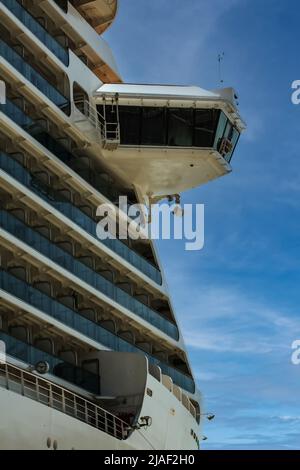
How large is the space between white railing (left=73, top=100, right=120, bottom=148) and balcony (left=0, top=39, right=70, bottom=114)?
0.92 m

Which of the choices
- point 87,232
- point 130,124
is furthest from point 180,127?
point 87,232

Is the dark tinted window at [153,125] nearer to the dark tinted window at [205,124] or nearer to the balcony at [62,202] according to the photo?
the dark tinted window at [205,124]

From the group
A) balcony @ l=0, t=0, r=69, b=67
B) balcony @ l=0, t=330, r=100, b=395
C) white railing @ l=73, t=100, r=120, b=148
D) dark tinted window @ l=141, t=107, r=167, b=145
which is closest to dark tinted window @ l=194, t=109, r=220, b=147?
dark tinted window @ l=141, t=107, r=167, b=145

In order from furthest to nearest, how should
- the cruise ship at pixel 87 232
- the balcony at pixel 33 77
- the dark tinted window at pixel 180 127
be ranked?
the dark tinted window at pixel 180 127 < the balcony at pixel 33 77 < the cruise ship at pixel 87 232

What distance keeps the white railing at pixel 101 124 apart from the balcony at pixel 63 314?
6.48 m

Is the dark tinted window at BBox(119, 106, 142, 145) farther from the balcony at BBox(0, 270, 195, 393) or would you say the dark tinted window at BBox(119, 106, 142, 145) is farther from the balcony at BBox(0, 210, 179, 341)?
the balcony at BBox(0, 270, 195, 393)

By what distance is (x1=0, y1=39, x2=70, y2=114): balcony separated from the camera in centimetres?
2909

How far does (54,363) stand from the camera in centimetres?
2795

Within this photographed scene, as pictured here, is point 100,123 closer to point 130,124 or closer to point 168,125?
point 130,124

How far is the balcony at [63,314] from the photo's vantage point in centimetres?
2667

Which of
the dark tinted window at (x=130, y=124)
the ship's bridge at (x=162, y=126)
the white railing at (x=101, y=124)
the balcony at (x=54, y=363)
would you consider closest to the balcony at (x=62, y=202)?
the ship's bridge at (x=162, y=126)

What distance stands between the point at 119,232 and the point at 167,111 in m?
4.39

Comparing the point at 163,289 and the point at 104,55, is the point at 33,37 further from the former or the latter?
the point at 163,289

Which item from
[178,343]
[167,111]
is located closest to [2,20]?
[167,111]
